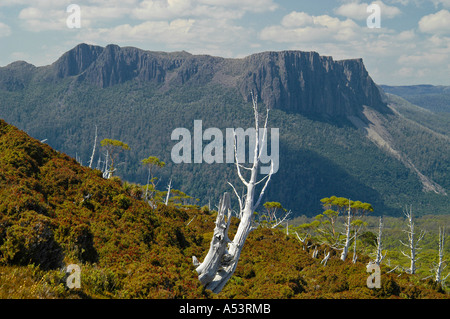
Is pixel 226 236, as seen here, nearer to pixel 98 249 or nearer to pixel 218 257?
pixel 218 257

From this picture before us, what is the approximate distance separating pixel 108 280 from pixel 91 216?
4.98 metres

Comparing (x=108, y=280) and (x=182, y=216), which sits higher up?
(x=108, y=280)

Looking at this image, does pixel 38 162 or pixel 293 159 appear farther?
pixel 293 159

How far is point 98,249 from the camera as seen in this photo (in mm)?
10195

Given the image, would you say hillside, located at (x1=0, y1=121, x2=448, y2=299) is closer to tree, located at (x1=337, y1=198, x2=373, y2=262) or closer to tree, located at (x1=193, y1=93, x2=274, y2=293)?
tree, located at (x1=193, y1=93, x2=274, y2=293)

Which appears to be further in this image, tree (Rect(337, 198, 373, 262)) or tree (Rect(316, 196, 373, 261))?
tree (Rect(316, 196, 373, 261))

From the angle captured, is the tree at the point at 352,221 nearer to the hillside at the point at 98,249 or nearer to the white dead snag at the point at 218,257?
the hillside at the point at 98,249

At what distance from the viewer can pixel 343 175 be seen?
195m

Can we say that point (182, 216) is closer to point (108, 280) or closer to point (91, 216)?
point (91, 216)

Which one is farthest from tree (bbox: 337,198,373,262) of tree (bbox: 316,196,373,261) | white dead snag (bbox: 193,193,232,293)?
white dead snag (bbox: 193,193,232,293)

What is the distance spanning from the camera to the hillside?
6.64 metres

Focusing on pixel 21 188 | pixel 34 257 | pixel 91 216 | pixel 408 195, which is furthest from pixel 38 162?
pixel 408 195
